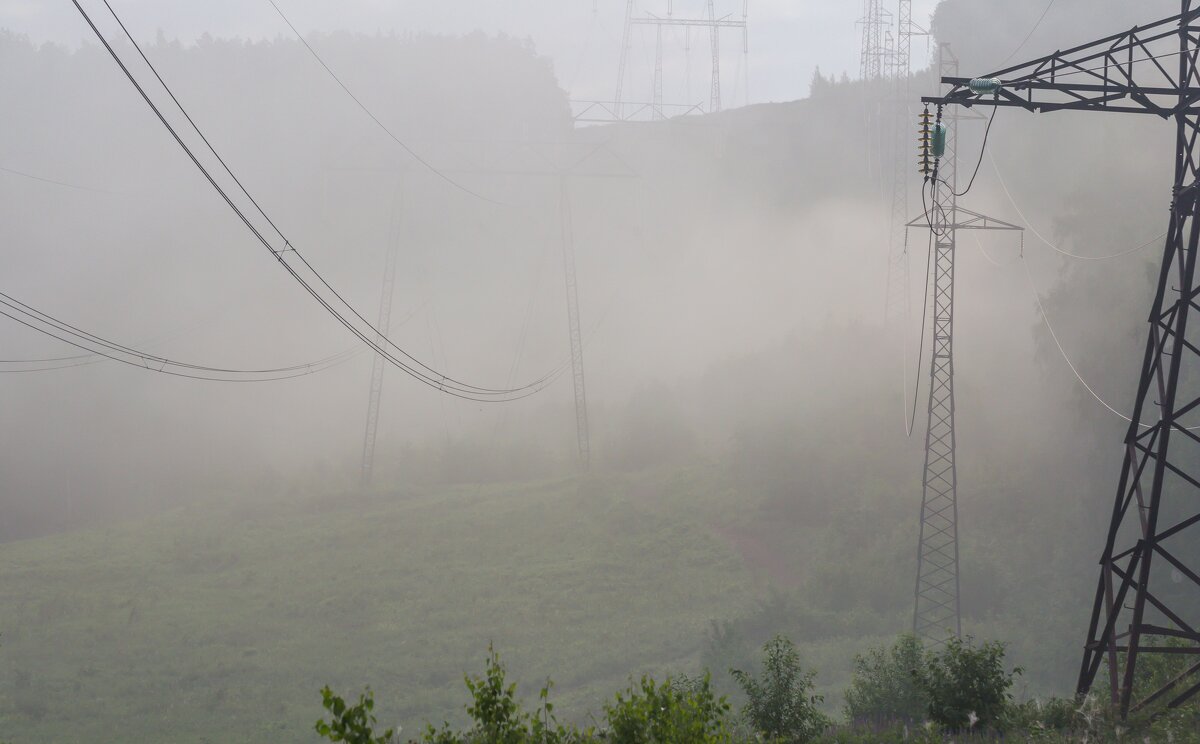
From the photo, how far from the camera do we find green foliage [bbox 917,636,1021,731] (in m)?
15.1

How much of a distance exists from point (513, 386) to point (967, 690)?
57.1 meters

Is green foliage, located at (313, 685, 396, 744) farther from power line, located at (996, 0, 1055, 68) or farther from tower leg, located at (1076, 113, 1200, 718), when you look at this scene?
power line, located at (996, 0, 1055, 68)

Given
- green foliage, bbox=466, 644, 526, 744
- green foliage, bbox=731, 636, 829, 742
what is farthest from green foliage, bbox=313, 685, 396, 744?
green foliage, bbox=731, 636, 829, 742

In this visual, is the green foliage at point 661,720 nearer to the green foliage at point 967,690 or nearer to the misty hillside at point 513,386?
the green foliage at point 967,690

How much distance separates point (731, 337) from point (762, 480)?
97.6ft

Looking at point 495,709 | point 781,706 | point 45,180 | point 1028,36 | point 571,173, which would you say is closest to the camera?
point 495,709

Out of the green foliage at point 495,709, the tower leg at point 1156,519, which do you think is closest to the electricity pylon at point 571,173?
the tower leg at point 1156,519

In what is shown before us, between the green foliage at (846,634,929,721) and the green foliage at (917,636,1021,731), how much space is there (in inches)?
89.0

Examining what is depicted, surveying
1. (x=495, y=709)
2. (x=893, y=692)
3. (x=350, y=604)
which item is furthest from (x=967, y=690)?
(x=350, y=604)

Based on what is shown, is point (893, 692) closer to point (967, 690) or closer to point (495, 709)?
point (967, 690)

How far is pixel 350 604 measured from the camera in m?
36.2

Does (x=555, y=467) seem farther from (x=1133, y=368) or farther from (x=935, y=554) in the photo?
(x=1133, y=368)

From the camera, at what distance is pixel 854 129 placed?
303 feet

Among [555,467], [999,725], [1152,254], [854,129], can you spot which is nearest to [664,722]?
[999,725]
